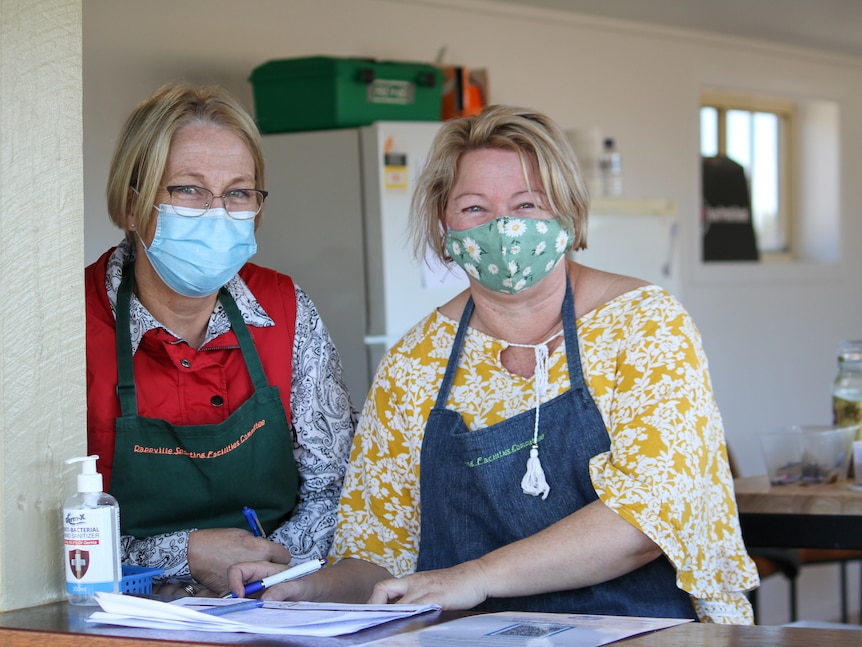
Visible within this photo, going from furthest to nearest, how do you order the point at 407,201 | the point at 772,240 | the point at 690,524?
the point at 772,240 < the point at 407,201 < the point at 690,524

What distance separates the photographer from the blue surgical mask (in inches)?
75.2

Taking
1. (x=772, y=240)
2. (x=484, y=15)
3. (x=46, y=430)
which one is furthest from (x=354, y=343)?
(x=772, y=240)

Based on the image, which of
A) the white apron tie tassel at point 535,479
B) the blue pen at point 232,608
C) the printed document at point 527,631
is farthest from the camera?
the white apron tie tassel at point 535,479

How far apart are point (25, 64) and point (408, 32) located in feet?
10.9

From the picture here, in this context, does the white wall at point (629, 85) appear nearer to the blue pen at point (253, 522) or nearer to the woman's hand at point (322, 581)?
the blue pen at point (253, 522)

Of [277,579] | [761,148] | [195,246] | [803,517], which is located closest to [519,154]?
[195,246]

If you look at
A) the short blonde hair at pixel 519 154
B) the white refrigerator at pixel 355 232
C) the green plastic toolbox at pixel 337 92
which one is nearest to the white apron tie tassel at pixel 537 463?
the short blonde hair at pixel 519 154

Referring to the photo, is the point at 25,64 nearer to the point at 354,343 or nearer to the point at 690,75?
the point at 354,343

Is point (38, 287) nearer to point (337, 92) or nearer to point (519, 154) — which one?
point (519, 154)

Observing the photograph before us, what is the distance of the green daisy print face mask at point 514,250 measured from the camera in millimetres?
1837

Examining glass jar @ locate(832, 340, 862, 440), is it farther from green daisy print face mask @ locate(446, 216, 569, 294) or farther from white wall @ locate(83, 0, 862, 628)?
white wall @ locate(83, 0, 862, 628)

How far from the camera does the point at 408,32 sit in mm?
4664

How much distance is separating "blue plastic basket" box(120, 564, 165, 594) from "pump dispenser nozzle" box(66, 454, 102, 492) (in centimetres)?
21

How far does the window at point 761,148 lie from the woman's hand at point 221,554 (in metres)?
4.78
